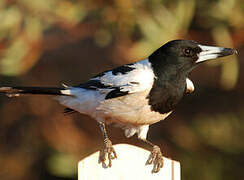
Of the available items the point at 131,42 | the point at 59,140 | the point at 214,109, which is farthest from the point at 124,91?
the point at 214,109

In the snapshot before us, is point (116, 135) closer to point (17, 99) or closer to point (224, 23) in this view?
point (17, 99)

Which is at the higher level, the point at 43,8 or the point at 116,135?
the point at 43,8

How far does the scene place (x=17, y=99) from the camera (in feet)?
18.0

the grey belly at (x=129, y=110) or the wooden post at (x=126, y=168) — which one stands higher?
the grey belly at (x=129, y=110)

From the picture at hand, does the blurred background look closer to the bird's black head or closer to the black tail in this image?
the bird's black head

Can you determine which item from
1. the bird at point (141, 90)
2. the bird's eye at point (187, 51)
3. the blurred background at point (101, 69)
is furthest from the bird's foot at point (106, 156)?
the blurred background at point (101, 69)

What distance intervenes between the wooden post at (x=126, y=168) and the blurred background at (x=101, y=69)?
6.47ft

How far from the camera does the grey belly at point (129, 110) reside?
2.35 m

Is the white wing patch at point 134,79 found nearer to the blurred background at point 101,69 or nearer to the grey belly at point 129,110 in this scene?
the grey belly at point 129,110

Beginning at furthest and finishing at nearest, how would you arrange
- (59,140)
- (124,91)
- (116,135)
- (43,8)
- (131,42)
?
(116,135) → (59,140) → (131,42) → (43,8) → (124,91)

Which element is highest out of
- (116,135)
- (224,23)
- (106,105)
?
(224,23)

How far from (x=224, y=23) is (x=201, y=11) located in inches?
9.9

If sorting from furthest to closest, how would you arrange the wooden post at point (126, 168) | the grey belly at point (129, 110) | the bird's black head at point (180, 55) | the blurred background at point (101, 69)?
the blurred background at point (101, 69)
the bird's black head at point (180, 55)
the grey belly at point (129, 110)
the wooden post at point (126, 168)

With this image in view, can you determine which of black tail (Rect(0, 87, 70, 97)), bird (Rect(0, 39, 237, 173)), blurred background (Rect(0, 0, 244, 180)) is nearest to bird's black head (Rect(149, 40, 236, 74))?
bird (Rect(0, 39, 237, 173))
